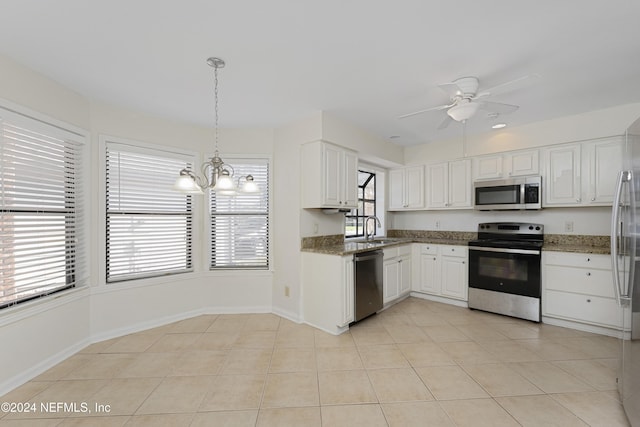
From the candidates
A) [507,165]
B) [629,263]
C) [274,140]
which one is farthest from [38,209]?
[507,165]

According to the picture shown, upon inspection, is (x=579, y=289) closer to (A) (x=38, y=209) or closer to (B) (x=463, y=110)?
(B) (x=463, y=110)

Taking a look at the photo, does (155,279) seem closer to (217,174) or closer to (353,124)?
(217,174)

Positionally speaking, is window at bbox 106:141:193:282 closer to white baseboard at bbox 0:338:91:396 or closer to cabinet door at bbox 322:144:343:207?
white baseboard at bbox 0:338:91:396

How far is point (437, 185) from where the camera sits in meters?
4.52

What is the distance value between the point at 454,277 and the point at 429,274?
37cm

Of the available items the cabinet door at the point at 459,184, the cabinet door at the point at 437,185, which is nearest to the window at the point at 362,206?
the cabinet door at the point at 437,185

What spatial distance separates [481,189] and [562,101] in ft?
4.56

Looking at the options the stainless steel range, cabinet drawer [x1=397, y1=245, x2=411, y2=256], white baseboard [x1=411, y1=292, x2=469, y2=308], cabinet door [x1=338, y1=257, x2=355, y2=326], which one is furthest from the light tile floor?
cabinet drawer [x1=397, y1=245, x2=411, y2=256]

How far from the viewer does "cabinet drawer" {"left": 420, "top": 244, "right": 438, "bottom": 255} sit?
426 cm

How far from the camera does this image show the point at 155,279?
11.1 feet

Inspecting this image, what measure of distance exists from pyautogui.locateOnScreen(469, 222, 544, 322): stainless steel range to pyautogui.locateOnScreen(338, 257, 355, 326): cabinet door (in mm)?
1850

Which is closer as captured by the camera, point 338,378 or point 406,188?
point 338,378

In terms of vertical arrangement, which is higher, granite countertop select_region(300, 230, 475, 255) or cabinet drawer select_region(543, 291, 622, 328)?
granite countertop select_region(300, 230, 475, 255)


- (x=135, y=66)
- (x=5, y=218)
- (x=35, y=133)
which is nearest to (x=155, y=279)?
(x=5, y=218)
